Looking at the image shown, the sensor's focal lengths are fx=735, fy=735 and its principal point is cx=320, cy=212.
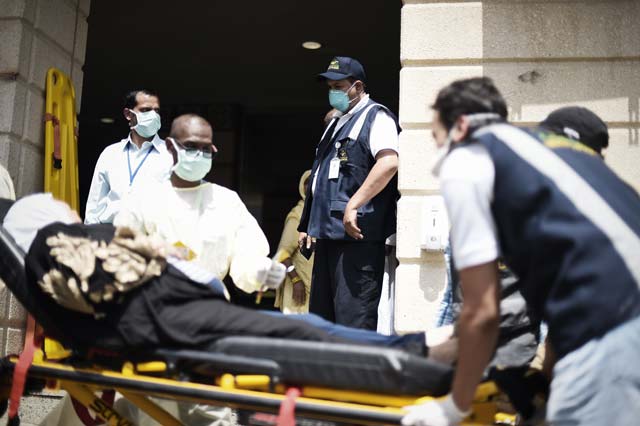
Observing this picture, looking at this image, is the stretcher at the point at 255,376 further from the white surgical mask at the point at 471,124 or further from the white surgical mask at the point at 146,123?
the white surgical mask at the point at 146,123

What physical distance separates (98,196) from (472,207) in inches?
133

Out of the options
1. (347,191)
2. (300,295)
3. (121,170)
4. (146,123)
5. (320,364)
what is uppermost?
(146,123)

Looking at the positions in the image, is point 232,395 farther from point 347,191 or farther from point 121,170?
point 121,170

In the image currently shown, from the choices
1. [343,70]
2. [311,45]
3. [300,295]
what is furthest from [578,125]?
[311,45]

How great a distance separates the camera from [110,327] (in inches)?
108

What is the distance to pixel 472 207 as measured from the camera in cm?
208

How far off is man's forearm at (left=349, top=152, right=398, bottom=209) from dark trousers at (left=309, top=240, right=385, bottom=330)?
26cm

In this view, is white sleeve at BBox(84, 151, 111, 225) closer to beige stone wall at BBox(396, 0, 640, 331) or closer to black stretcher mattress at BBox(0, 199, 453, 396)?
beige stone wall at BBox(396, 0, 640, 331)

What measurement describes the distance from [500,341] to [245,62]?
726cm

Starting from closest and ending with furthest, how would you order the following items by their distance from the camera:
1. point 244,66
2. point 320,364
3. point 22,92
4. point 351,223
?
point 320,364, point 351,223, point 22,92, point 244,66

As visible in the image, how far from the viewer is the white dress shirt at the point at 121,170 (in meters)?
4.77

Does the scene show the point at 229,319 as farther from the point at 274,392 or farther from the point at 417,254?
the point at 417,254

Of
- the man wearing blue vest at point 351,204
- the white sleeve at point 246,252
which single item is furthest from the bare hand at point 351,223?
the white sleeve at point 246,252

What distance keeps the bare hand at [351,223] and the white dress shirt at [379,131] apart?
1.42 feet
